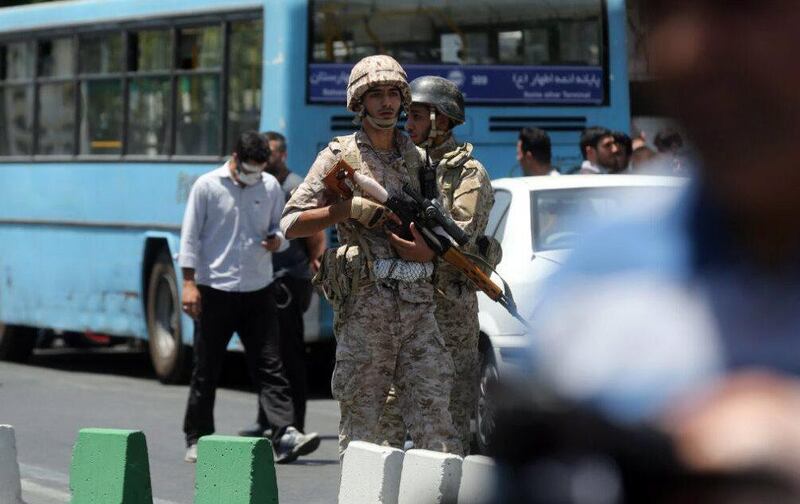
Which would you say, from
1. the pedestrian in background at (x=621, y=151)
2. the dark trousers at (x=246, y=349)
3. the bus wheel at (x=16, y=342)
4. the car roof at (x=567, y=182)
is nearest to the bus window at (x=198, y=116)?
the bus wheel at (x=16, y=342)

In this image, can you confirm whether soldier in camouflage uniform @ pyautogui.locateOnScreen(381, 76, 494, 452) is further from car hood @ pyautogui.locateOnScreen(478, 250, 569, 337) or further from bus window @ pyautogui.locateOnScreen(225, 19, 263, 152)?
bus window @ pyautogui.locateOnScreen(225, 19, 263, 152)

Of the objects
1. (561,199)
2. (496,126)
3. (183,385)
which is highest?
(496,126)

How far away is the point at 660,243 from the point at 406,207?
5.00m

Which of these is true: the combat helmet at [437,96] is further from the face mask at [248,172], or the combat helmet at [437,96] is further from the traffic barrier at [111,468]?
the face mask at [248,172]

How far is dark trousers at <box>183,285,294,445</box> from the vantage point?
950cm

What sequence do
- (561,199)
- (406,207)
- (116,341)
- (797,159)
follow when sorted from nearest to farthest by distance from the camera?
(797,159), (406,207), (561,199), (116,341)

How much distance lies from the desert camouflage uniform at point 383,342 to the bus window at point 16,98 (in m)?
10.3

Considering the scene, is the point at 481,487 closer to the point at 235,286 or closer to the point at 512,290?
Answer: the point at 512,290

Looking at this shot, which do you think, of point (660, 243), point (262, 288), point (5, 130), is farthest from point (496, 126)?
point (660, 243)

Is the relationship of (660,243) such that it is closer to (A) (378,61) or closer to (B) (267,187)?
(A) (378,61)

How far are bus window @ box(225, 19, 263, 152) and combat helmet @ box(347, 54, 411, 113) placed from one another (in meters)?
6.84

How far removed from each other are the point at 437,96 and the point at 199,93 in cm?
730

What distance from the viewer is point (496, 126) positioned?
1352 centimetres

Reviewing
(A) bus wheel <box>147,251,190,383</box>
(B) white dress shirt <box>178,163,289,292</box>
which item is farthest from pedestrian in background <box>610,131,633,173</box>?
(A) bus wheel <box>147,251,190,383</box>
